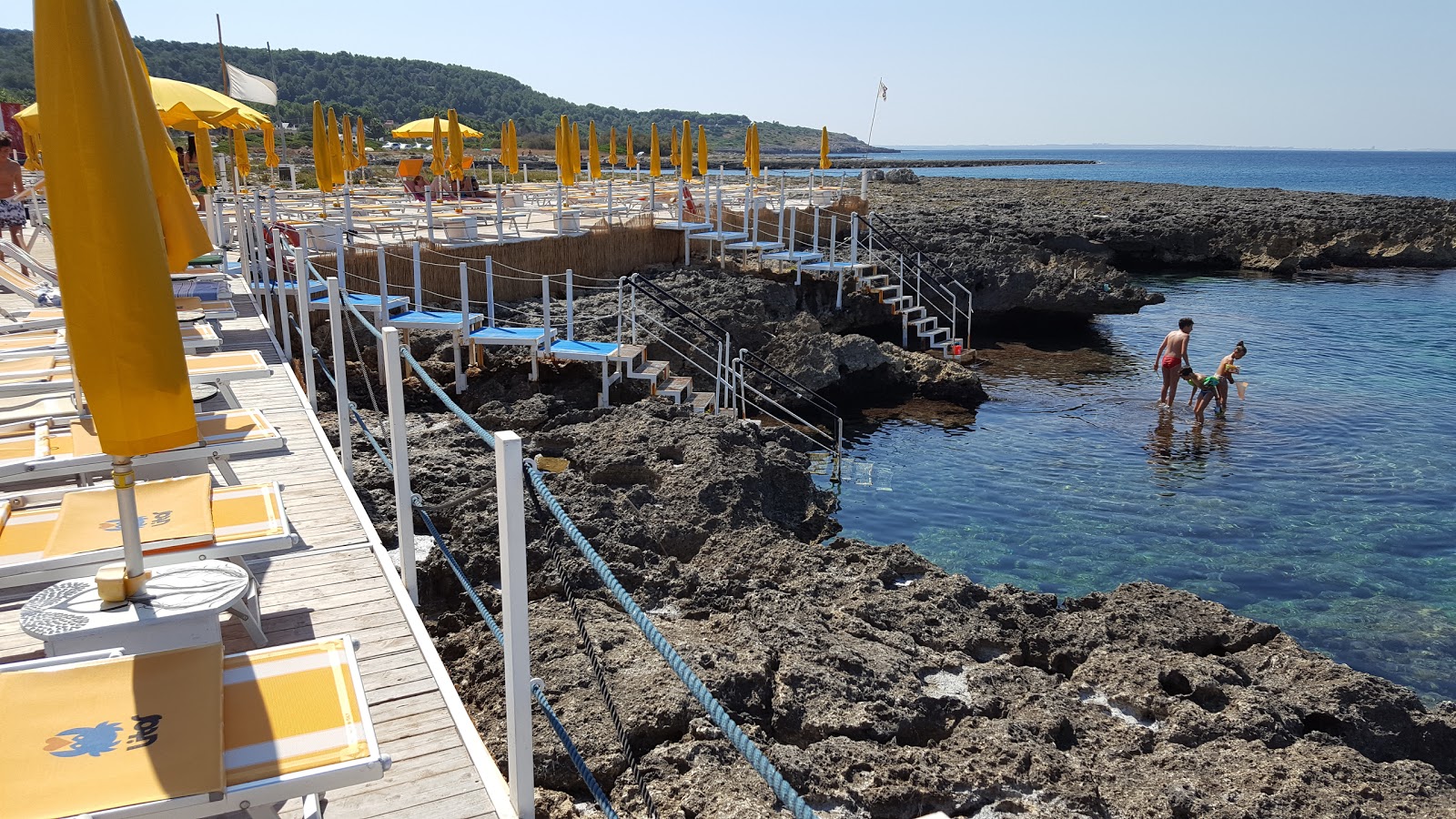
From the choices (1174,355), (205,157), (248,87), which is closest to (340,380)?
(205,157)

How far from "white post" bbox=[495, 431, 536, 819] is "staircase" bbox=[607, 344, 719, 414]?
9.17 m

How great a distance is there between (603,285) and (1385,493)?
1236 centimetres

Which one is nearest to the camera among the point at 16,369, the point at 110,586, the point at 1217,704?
the point at 110,586

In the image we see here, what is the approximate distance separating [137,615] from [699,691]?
6.66ft

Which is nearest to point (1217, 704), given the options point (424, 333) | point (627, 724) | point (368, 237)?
point (627, 724)

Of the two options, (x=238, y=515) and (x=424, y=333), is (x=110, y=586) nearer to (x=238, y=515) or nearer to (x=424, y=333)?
(x=238, y=515)

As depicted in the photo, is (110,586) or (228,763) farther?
(110,586)

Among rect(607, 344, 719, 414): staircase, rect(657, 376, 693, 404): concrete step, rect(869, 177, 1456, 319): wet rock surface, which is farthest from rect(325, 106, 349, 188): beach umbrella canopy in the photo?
rect(869, 177, 1456, 319): wet rock surface

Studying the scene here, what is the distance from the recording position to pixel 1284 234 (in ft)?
125

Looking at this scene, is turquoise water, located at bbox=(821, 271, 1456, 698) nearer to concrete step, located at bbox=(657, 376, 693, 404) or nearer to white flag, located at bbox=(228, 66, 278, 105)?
concrete step, located at bbox=(657, 376, 693, 404)

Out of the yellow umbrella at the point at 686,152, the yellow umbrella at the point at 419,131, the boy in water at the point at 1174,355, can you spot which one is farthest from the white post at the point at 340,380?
the yellow umbrella at the point at 419,131

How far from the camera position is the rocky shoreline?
4527mm

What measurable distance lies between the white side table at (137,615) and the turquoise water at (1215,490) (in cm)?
790

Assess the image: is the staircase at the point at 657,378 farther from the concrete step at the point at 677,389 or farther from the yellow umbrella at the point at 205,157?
the yellow umbrella at the point at 205,157
